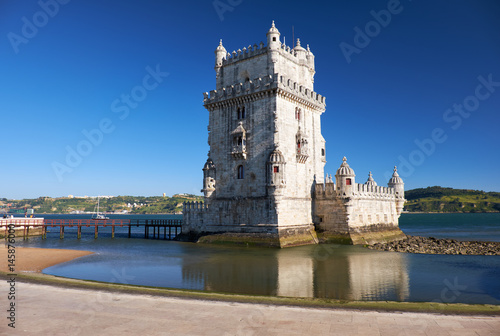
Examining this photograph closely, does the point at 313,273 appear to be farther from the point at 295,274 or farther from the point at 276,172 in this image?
the point at 276,172

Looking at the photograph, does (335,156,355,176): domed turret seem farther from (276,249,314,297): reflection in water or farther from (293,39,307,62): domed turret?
(293,39,307,62): domed turret

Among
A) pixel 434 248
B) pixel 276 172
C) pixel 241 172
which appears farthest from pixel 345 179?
pixel 434 248

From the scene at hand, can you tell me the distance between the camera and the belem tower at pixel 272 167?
121 feet

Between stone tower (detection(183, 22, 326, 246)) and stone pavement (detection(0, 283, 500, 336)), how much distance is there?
23.4 m

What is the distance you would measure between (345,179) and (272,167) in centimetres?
827

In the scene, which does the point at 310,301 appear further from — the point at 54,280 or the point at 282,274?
the point at 54,280

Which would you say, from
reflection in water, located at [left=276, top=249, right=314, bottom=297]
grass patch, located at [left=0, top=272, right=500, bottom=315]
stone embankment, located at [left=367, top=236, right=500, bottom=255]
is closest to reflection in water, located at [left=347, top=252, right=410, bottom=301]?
reflection in water, located at [left=276, top=249, right=314, bottom=297]

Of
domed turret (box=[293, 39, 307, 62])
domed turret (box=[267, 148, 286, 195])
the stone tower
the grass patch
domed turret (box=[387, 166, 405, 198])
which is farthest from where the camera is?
domed turret (box=[387, 166, 405, 198])

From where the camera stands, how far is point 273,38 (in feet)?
126

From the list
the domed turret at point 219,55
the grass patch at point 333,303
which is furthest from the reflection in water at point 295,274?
the domed turret at point 219,55

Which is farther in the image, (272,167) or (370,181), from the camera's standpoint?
(370,181)

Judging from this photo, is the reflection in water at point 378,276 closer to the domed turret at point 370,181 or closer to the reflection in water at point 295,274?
the reflection in water at point 295,274

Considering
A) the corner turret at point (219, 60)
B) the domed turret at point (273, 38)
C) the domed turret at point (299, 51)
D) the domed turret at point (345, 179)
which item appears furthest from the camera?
the corner turret at point (219, 60)

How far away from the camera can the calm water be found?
17.8 meters
